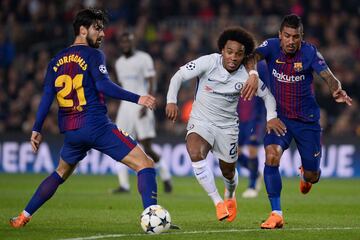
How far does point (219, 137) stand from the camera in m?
10.8

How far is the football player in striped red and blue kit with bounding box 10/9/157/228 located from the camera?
376 inches

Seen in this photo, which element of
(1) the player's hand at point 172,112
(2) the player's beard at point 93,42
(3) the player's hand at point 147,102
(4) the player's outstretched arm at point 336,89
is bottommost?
(1) the player's hand at point 172,112

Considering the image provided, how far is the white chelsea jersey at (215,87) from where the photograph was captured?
34.3ft

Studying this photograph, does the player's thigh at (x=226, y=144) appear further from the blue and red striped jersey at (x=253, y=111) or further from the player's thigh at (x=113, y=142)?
the blue and red striped jersey at (x=253, y=111)

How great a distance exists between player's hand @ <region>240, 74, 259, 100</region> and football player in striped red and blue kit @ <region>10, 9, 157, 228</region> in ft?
4.34

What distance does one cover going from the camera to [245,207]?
13.3 m

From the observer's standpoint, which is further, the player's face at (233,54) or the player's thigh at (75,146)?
the player's face at (233,54)

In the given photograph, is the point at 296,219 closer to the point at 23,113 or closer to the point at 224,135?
the point at 224,135

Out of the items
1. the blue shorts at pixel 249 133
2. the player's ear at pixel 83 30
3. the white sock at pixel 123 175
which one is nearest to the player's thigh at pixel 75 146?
the player's ear at pixel 83 30

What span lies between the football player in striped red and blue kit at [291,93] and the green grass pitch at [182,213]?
670 millimetres

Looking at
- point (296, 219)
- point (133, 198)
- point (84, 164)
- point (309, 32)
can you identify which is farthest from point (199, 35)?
point (296, 219)

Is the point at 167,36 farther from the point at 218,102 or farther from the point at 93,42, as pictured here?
the point at 93,42

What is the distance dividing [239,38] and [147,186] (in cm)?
219

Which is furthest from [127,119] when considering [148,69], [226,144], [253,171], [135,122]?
[226,144]
